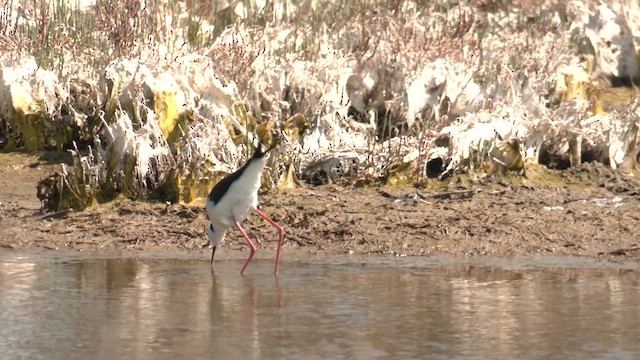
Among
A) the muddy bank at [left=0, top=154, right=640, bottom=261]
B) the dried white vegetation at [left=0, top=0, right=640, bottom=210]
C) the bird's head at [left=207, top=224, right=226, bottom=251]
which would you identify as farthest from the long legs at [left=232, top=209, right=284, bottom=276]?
the dried white vegetation at [left=0, top=0, right=640, bottom=210]

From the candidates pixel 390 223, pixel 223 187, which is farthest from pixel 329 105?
pixel 223 187

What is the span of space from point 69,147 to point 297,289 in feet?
12.9

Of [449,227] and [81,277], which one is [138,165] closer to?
[81,277]

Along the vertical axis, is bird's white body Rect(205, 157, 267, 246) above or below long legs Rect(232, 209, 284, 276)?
above

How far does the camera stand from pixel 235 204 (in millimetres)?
8469

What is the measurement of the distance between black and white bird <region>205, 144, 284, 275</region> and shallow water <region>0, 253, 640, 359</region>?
0.65 ft

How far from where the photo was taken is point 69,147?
435 inches

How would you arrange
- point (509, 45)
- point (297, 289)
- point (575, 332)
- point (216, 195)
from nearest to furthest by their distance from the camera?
point (575, 332) < point (297, 289) < point (216, 195) < point (509, 45)

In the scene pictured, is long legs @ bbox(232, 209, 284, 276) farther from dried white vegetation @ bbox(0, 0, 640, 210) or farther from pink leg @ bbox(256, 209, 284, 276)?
dried white vegetation @ bbox(0, 0, 640, 210)

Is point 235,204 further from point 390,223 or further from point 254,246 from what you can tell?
point 390,223

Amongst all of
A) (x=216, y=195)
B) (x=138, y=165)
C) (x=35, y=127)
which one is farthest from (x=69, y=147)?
(x=216, y=195)

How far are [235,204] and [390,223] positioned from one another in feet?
4.38

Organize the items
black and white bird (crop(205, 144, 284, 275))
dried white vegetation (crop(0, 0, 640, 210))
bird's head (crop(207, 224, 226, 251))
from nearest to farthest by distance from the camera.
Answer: black and white bird (crop(205, 144, 284, 275)) < bird's head (crop(207, 224, 226, 251)) < dried white vegetation (crop(0, 0, 640, 210))

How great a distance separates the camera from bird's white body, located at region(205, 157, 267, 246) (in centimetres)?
832
